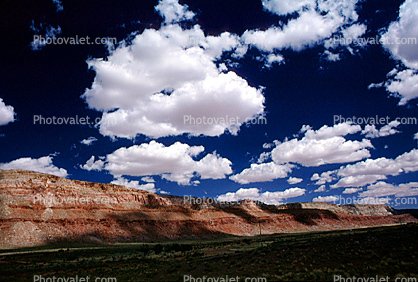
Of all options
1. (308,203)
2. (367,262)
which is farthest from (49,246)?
(308,203)

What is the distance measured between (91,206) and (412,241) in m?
81.5

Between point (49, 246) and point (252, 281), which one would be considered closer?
point (252, 281)

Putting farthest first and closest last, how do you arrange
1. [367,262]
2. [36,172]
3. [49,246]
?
[36,172] < [49,246] < [367,262]

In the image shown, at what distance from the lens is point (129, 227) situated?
81750 millimetres

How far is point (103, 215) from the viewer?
261 feet

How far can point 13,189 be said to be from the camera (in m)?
68.6

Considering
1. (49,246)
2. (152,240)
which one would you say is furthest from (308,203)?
(49,246)

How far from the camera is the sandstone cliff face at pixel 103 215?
63.1 metres

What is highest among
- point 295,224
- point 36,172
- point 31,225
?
point 36,172

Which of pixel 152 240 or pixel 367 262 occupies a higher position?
pixel 367 262

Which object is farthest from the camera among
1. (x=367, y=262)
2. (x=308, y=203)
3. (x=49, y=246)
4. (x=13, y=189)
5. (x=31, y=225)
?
(x=308, y=203)

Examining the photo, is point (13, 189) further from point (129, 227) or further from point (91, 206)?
point (129, 227)

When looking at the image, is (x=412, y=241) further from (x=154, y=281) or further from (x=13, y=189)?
(x=13, y=189)

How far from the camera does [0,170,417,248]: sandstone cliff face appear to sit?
63062 millimetres
